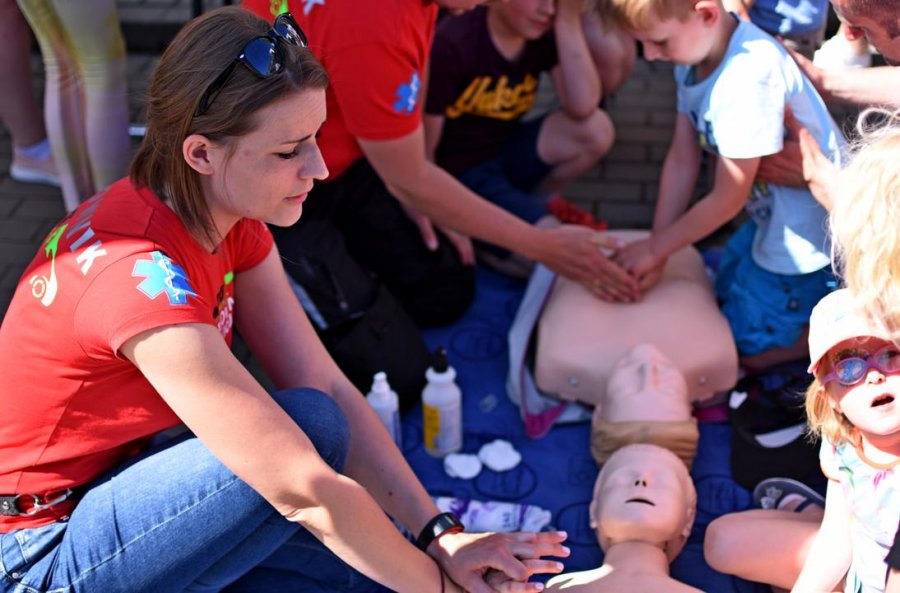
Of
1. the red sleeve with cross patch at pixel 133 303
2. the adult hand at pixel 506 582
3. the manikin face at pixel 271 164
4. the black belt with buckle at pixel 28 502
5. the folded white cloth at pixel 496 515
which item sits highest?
the manikin face at pixel 271 164

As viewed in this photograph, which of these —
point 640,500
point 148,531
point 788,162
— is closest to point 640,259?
point 788,162

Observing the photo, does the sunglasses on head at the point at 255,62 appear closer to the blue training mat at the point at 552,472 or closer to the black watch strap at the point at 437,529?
the black watch strap at the point at 437,529

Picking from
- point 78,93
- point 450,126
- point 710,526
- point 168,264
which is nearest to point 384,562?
point 168,264

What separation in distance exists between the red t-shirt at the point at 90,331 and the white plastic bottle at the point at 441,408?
81 cm

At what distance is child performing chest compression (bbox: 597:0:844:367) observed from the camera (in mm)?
2537

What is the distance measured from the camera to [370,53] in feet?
7.91

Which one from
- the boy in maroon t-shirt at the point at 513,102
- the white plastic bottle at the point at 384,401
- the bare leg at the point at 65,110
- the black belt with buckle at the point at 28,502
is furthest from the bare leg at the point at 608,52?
the black belt with buckle at the point at 28,502

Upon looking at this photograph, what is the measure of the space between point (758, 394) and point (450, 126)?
1.35 m

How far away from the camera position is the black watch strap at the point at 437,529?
202 cm

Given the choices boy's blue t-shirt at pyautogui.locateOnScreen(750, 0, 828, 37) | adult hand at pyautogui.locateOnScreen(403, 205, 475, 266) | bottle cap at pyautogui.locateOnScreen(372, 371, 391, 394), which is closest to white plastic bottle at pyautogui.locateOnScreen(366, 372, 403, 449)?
bottle cap at pyautogui.locateOnScreen(372, 371, 391, 394)

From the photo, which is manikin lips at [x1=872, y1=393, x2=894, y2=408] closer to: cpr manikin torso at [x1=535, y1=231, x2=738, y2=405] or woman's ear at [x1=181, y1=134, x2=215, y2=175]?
cpr manikin torso at [x1=535, y1=231, x2=738, y2=405]

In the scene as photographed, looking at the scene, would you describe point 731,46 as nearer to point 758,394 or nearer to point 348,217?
point 758,394

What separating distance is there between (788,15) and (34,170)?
110 inches

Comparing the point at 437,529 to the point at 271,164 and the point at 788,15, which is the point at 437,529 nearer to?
the point at 271,164
